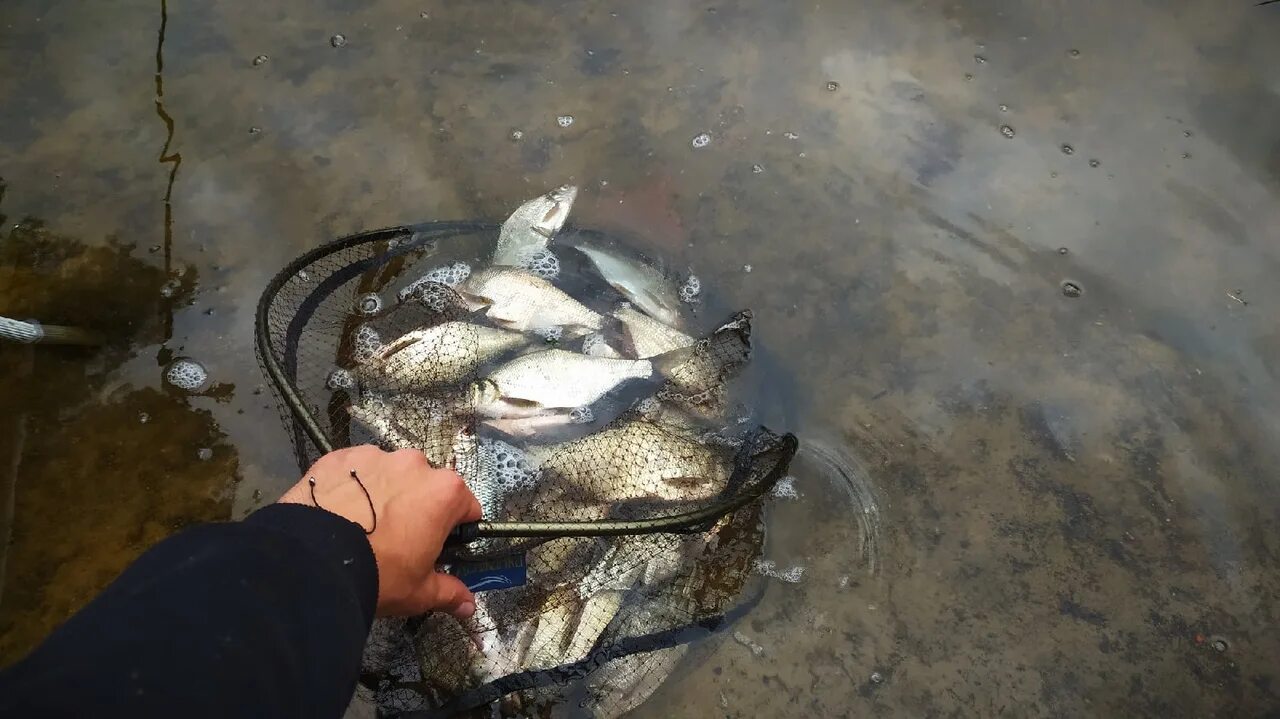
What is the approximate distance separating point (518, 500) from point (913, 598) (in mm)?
1391

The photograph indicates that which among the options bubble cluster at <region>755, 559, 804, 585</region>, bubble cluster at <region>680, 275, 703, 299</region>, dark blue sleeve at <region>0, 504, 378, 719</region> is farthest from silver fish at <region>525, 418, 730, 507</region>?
dark blue sleeve at <region>0, 504, 378, 719</region>

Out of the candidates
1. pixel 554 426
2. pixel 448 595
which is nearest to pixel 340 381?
pixel 554 426

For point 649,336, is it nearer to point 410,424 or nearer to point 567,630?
point 410,424

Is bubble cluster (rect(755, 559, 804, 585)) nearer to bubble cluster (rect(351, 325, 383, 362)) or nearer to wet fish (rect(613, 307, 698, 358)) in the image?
wet fish (rect(613, 307, 698, 358))

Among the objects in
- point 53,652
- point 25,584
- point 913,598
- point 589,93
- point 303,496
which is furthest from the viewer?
point 589,93

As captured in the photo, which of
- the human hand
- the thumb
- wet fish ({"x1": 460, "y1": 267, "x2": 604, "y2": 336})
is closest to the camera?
the human hand

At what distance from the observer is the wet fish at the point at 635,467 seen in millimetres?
2453

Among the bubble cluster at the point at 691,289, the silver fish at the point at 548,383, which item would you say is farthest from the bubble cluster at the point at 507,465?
the bubble cluster at the point at 691,289

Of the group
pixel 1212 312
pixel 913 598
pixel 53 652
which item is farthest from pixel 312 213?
pixel 1212 312

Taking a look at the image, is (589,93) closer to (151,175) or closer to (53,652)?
(151,175)

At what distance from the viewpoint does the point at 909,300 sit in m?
3.18

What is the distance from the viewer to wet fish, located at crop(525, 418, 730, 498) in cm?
245

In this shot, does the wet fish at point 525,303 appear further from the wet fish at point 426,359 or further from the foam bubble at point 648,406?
the foam bubble at point 648,406

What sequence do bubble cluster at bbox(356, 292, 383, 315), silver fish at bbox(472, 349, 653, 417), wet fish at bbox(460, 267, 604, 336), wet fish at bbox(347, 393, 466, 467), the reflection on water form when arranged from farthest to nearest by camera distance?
bubble cluster at bbox(356, 292, 383, 315) → wet fish at bbox(460, 267, 604, 336) → silver fish at bbox(472, 349, 653, 417) → wet fish at bbox(347, 393, 466, 467) → the reflection on water
